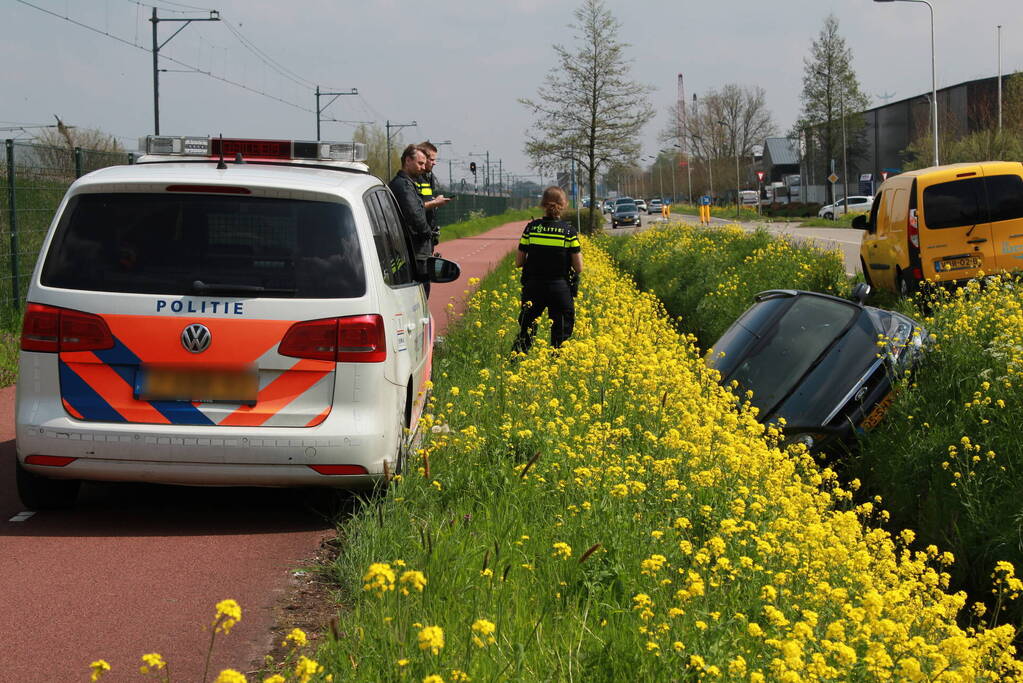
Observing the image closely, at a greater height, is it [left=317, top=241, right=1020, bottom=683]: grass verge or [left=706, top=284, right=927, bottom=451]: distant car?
[left=706, top=284, right=927, bottom=451]: distant car

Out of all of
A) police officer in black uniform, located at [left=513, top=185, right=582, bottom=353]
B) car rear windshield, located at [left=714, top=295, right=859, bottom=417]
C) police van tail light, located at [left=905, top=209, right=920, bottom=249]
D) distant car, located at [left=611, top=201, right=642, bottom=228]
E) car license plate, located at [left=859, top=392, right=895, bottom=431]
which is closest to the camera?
car license plate, located at [left=859, top=392, right=895, bottom=431]

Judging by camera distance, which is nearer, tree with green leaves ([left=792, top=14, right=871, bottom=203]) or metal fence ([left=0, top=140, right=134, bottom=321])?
metal fence ([left=0, top=140, right=134, bottom=321])

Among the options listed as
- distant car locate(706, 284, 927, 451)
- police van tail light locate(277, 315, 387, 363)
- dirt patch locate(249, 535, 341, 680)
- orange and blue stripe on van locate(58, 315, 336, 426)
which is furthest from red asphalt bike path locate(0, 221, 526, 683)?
distant car locate(706, 284, 927, 451)

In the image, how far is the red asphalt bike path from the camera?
13.6ft

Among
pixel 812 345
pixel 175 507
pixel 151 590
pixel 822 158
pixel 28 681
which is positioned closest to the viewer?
pixel 28 681

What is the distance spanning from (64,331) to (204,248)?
73cm

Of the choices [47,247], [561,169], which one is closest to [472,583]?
[47,247]

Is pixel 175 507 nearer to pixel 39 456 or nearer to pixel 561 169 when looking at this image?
pixel 39 456

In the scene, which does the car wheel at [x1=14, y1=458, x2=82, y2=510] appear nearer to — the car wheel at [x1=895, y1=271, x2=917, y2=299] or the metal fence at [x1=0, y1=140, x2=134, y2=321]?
the metal fence at [x1=0, y1=140, x2=134, y2=321]

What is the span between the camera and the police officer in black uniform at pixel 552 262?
10.8 m

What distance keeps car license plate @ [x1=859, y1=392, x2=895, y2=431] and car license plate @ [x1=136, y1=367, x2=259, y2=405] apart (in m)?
4.67

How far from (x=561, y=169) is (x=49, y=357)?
41906mm

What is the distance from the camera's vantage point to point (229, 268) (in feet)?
18.8

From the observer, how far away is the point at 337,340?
5719mm
